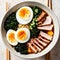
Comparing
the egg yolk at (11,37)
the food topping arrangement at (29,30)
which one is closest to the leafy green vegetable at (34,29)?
the food topping arrangement at (29,30)

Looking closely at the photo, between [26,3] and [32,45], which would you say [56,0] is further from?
[32,45]

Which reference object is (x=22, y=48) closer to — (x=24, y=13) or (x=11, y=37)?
(x=11, y=37)

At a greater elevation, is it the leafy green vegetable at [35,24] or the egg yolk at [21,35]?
the leafy green vegetable at [35,24]

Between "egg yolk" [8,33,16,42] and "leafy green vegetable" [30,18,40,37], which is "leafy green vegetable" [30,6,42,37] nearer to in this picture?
"leafy green vegetable" [30,18,40,37]

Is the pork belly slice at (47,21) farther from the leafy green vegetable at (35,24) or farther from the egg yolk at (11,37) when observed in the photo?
the egg yolk at (11,37)

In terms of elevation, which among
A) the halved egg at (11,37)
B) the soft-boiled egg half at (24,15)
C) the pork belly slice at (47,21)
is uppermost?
the soft-boiled egg half at (24,15)

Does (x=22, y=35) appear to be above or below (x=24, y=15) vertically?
below

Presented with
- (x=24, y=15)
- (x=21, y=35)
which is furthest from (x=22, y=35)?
(x=24, y=15)

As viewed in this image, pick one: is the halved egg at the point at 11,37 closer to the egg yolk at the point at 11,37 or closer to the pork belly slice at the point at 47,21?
the egg yolk at the point at 11,37
